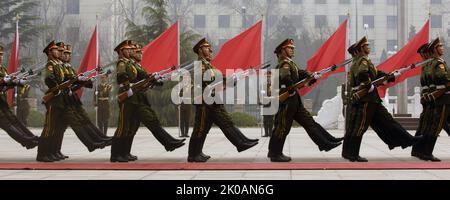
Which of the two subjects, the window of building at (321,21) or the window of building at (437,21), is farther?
the window of building at (437,21)

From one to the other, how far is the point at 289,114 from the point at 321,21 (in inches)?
1995

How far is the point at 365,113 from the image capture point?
10.9 m

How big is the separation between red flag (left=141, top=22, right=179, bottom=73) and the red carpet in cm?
438

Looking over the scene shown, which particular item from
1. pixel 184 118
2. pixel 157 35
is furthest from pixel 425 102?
pixel 157 35

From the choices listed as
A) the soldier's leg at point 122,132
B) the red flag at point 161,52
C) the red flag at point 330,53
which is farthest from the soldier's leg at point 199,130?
the red flag at point 330,53

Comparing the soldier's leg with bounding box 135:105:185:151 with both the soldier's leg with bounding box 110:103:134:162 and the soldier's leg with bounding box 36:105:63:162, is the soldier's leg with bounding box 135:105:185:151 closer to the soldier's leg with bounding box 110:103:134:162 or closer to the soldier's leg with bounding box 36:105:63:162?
the soldier's leg with bounding box 110:103:134:162

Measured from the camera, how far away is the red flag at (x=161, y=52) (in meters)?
15.0

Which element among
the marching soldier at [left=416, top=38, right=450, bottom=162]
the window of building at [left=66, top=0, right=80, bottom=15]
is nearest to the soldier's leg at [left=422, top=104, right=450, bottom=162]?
the marching soldier at [left=416, top=38, right=450, bottom=162]

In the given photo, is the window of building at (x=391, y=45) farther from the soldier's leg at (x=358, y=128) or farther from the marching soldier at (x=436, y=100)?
the soldier's leg at (x=358, y=128)

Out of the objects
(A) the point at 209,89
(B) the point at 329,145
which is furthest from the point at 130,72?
(B) the point at 329,145

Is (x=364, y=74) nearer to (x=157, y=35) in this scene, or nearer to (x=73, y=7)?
(x=157, y=35)

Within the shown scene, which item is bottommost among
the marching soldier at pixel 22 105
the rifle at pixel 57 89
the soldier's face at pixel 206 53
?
the marching soldier at pixel 22 105

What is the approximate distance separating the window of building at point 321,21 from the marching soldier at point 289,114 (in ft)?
151

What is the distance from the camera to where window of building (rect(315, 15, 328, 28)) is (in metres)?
58.1
